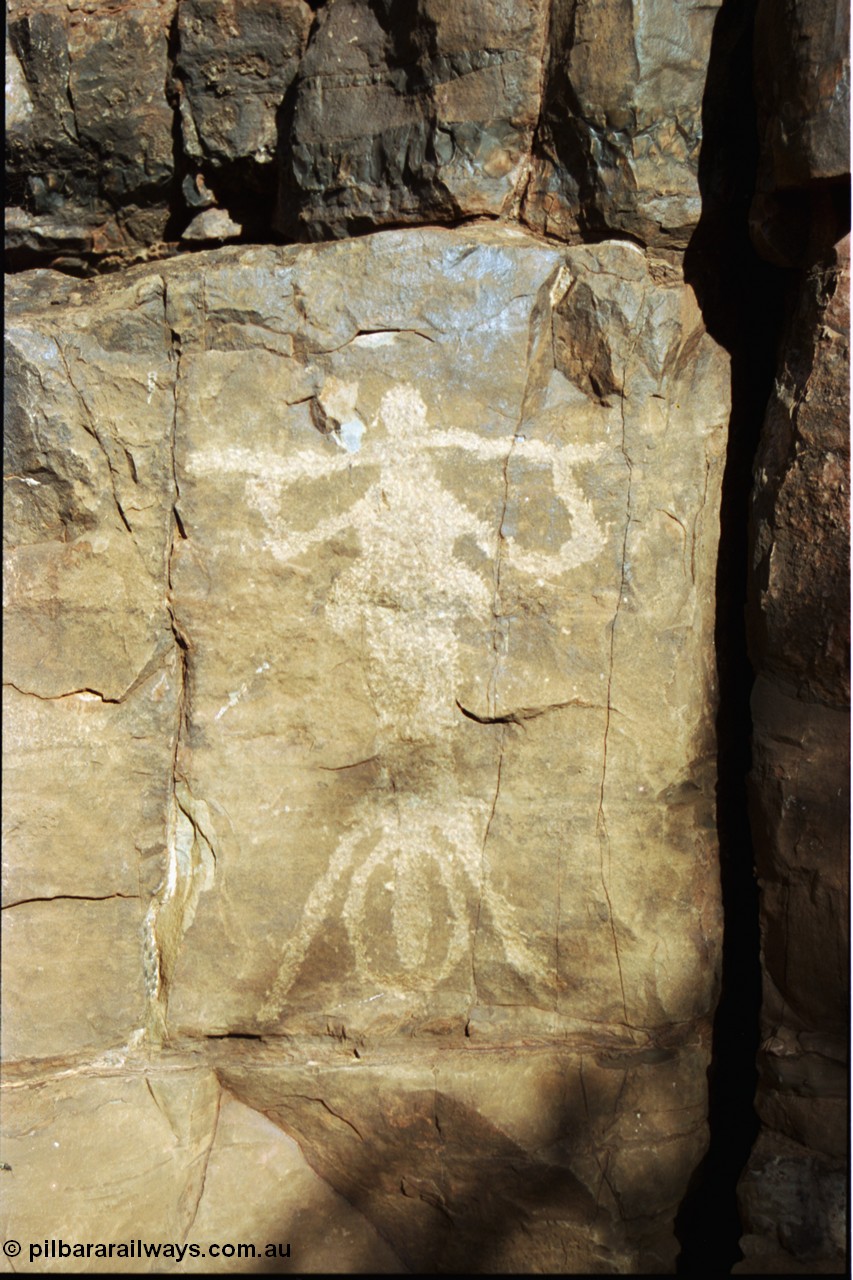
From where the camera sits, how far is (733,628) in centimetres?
188

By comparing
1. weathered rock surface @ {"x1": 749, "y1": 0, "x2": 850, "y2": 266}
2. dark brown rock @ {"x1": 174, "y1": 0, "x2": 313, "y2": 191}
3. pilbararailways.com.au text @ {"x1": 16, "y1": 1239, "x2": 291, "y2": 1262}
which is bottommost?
pilbararailways.com.au text @ {"x1": 16, "y1": 1239, "x2": 291, "y2": 1262}

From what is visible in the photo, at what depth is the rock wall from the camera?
176 cm

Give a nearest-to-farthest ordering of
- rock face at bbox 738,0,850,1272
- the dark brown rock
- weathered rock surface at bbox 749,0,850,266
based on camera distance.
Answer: weathered rock surface at bbox 749,0,850,266, rock face at bbox 738,0,850,1272, the dark brown rock

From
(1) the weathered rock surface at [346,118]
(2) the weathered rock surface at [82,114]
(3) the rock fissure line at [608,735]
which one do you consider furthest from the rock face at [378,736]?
(2) the weathered rock surface at [82,114]

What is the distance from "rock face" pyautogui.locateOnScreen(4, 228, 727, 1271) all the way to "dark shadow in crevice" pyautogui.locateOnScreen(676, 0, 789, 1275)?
0.04 metres

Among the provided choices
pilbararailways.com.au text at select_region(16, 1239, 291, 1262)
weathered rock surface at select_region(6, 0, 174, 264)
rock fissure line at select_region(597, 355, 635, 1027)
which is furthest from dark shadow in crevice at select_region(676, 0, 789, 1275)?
weathered rock surface at select_region(6, 0, 174, 264)

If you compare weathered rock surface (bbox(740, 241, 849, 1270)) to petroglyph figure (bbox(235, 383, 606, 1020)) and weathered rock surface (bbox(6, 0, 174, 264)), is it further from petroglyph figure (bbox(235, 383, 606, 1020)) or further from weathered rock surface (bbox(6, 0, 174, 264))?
weathered rock surface (bbox(6, 0, 174, 264))

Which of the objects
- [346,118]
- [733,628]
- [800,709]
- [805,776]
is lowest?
[805,776]

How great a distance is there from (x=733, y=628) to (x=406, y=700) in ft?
1.89

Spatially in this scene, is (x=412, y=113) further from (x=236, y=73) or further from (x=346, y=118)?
(x=236, y=73)

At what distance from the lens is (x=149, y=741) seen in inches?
71.9

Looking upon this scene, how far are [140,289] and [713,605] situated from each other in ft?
3.58

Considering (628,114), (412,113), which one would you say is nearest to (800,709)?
(628,114)

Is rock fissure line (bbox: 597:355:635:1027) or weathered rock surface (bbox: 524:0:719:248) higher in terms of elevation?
weathered rock surface (bbox: 524:0:719:248)
